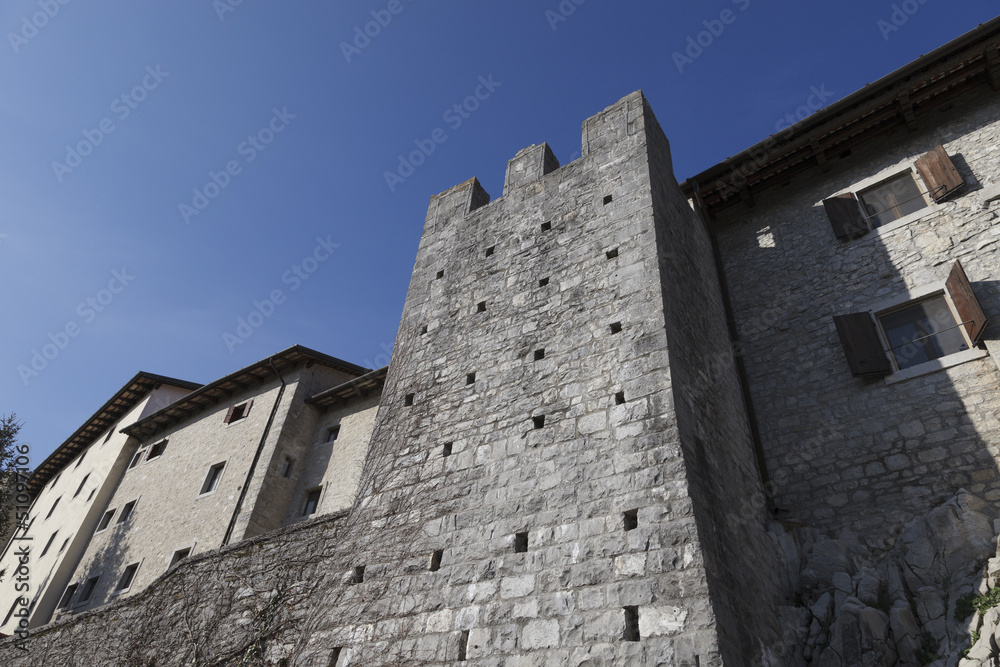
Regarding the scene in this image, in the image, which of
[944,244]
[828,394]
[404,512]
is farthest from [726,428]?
[944,244]

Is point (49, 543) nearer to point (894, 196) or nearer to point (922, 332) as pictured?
point (922, 332)

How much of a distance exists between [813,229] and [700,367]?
14.8 feet

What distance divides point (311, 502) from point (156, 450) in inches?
290

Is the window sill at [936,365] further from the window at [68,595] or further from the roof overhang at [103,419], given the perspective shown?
the roof overhang at [103,419]

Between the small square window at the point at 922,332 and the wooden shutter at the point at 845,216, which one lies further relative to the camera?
the wooden shutter at the point at 845,216

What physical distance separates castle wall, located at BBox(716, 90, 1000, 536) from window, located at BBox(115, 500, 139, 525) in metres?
15.7

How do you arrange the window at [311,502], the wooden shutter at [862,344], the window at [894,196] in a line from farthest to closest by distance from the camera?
the window at [311,502] → the window at [894,196] → the wooden shutter at [862,344]

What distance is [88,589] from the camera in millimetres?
15750

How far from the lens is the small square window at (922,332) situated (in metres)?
8.11

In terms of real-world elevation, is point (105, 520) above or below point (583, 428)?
above

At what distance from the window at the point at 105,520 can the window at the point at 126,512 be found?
434 mm

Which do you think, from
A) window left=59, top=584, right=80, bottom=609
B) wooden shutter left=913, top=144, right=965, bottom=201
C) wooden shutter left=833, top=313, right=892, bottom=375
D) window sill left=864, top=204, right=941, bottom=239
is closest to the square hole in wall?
wooden shutter left=833, top=313, right=892, bottom=375

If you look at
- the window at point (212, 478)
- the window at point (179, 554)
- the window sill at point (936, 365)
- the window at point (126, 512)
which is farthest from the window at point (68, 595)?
the window sill at point (936, 365)

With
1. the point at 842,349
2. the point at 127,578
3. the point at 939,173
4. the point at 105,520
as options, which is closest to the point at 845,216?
the point at 939,173
